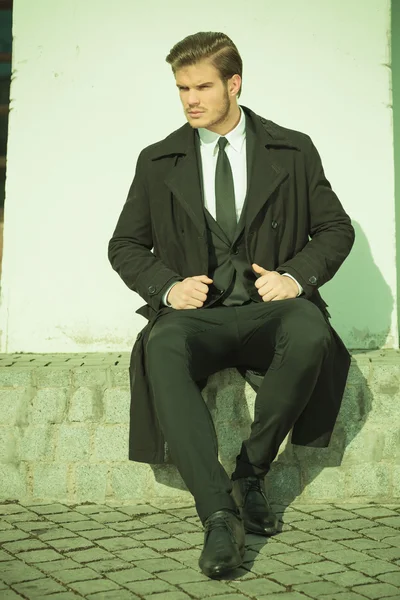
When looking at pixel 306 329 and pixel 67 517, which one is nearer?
pixel 306 329

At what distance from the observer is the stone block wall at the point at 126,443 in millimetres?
4508

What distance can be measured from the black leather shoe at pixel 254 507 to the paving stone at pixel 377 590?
2.21 feet

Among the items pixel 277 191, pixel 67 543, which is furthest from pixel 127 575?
pixel 277 191

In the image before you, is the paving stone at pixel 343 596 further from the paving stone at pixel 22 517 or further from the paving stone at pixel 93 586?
the paving stone at pixel 22 517

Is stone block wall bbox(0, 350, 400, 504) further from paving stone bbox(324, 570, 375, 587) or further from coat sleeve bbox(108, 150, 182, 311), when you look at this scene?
paving stone bbox(324, 570, 375, 587)

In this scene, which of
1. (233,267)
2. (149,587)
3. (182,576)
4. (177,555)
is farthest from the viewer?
(233,267)

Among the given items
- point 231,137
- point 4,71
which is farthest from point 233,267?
point 4,71

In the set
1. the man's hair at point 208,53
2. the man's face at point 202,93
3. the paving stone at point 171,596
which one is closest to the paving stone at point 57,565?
the paving stone at point 171,596

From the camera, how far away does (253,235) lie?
164 inches

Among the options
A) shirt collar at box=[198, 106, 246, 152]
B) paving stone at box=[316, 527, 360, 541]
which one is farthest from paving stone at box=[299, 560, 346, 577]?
shirt collar at box=[198, 106, 246, 152]

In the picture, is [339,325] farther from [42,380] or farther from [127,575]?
[127,575]

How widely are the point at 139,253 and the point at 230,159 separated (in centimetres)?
63

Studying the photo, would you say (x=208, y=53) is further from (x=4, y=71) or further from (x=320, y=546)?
(x=4, y=71)

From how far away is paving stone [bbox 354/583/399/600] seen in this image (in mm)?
3092
